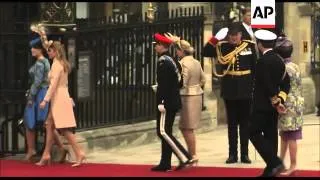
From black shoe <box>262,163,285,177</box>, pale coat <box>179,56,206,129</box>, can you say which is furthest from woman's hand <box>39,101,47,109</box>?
black shoe <box>262,163,285,177</box>

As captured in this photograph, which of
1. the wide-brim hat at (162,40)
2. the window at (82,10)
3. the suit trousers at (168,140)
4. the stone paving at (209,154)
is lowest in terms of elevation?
the stone paving at (209,154)

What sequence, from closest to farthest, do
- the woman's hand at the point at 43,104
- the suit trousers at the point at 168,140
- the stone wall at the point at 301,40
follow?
the suit trousers at the point at 168,140 → the woman's hand at the point at 43,104 → the stone wall at the point at 301,40

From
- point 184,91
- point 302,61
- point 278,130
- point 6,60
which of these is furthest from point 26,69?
point 302,61

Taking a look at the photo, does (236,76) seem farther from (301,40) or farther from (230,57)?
(301,40)

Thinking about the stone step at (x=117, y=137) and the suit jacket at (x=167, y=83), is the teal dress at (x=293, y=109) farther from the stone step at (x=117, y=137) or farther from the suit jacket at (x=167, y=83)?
the stone step at (x=117, y=137)

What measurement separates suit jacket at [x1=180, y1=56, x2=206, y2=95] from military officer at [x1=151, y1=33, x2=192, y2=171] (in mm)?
346

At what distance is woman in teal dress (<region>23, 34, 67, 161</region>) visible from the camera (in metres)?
12.0

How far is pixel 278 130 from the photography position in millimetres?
10922

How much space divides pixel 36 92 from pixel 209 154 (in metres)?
2.99

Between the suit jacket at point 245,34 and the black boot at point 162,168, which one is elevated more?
the suit jacket at point 245,34

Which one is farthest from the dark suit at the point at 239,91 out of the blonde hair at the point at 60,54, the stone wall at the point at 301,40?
the stone wall at the point at 301,40

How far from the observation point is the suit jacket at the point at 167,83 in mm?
11172

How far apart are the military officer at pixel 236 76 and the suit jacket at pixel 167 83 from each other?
1019 mm

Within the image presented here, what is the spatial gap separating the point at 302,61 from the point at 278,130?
9136mm
